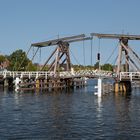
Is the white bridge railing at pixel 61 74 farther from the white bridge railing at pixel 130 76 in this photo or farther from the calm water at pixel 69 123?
the calm water at pixel 69 123

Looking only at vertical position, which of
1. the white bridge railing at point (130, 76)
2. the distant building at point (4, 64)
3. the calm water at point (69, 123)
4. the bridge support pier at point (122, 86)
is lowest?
the calm water at point (69, 123)

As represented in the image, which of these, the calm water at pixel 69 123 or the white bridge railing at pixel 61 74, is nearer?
the calm water at pixel 69 123

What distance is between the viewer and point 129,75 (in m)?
69.6

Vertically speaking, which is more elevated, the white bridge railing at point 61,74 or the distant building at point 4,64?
the distant building at point 4,64

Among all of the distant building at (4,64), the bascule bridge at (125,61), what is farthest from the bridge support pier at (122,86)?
the distant building at (4,64)

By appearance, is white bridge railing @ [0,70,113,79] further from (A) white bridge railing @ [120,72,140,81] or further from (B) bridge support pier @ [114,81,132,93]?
(A) white bridge railing @ [120,72,140,81]

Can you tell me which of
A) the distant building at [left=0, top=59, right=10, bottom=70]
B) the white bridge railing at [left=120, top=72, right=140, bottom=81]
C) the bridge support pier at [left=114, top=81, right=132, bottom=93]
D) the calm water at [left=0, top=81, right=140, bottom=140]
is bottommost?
the calm water at [left=0, top=81, right=140, bottom=140]

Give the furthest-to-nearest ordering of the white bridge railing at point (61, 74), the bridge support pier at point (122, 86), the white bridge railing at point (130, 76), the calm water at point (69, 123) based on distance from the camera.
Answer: the white bridge railing at point (61, 74) < the bridge support pier at point (122, 86) < the white bridge railing at point (130, 76) < the calm water at point (69, 123)

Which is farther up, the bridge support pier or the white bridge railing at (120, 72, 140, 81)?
the white bridge railing at (120, 72, 140, 81)

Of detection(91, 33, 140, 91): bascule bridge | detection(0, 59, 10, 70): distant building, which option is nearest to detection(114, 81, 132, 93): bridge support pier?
detection(91, 33, 140, 91): bascule bridge

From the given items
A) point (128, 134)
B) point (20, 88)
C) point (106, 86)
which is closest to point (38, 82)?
point (20, 88)

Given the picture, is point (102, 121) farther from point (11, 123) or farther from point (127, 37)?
point (127, 37)

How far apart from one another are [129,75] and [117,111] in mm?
27446

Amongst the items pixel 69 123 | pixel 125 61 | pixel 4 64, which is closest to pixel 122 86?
pixel 125 61
